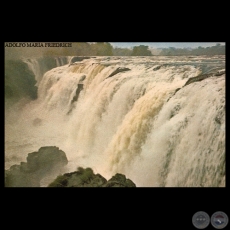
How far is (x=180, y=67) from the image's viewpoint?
2.23m

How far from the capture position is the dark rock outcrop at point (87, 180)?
2.20 m

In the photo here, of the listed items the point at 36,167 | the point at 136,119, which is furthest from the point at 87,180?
the point at 136,119

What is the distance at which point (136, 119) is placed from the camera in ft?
7.39

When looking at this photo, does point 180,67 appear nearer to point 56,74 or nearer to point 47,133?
point 56,74

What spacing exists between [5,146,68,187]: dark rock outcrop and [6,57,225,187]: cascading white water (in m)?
0.04
